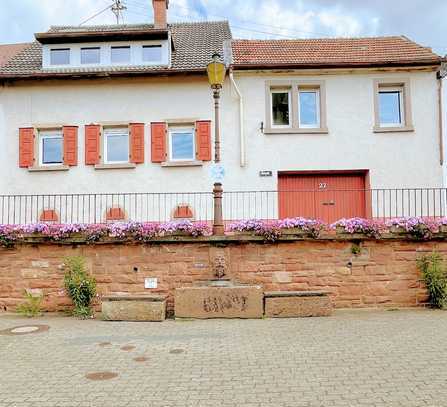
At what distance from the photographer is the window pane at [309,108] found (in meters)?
16.3

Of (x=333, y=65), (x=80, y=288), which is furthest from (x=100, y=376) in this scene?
(x=333, y=65)

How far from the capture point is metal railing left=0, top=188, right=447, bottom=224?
585 inches

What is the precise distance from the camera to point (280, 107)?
16.4 m

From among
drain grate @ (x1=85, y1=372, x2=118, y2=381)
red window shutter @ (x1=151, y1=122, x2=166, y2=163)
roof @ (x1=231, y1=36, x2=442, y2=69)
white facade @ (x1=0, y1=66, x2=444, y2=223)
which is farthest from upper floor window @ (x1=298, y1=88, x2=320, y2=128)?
drain grate @ (x1=85, y1=372, x2=118, y2=381)

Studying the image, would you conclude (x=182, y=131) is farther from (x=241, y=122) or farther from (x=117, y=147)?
(x=117, y=147)

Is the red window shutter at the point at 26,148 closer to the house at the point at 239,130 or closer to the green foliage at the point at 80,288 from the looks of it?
the house at the point at 239,130

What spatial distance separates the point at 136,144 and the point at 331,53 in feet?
25.1

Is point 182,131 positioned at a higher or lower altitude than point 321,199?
higher

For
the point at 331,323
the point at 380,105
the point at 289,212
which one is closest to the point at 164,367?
the point at 331,323

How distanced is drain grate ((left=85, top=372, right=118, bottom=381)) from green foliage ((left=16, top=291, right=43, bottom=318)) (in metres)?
4.66

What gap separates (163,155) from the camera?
15875 millimetres

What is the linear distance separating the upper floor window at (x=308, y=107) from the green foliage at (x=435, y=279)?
303 inches

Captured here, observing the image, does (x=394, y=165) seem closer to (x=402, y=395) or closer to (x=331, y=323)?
(x=331, y=323)

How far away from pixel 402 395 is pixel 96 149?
13.3m
